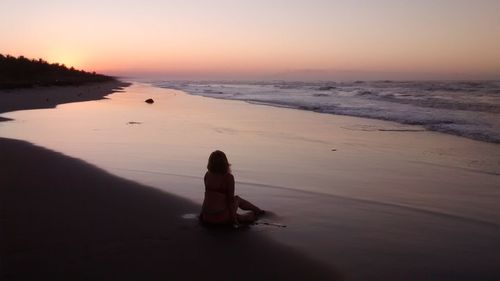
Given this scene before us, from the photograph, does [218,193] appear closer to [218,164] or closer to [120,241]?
[218,164]

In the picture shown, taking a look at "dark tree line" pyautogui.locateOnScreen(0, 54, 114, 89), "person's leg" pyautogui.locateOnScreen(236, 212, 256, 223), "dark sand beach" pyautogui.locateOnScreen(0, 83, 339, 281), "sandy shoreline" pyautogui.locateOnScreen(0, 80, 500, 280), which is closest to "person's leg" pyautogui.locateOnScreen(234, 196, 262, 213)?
"person's leg" pyautogui.locateOnScreen(236, 212, 256, 223)

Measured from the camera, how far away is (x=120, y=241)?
477 cm

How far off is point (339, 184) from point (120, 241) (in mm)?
3947

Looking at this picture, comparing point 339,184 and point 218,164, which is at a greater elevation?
point 218,164

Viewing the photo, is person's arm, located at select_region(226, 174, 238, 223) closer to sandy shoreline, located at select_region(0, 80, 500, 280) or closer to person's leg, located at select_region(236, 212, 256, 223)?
person's leg, located at select_region(236, 212, 256, 223)

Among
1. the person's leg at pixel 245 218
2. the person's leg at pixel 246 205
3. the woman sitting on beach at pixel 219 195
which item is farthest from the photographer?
the person's leg at pixel 246 205

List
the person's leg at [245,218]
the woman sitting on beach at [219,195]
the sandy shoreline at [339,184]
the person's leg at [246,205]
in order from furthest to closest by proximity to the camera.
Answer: the person's leg at [246,205], the person's leg at [245,218], the woman sitting on beach at [219,195], the sandy shoreline at [339,184]

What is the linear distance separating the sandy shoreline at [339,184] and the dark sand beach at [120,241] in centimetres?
6

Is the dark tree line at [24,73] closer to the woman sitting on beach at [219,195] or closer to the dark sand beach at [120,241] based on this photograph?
the dark sand beach at [120,241]

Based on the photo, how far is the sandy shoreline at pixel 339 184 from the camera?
4.60 m

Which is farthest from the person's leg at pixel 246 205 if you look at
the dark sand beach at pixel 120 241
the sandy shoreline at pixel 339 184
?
the dark sand beach at pixel 120 241

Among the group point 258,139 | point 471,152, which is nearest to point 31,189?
point 258,139

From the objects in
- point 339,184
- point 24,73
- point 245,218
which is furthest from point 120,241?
point 24,73

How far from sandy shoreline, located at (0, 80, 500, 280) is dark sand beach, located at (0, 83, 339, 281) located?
0.18 feet
